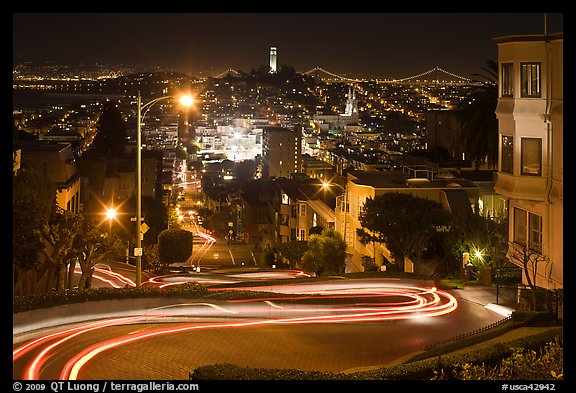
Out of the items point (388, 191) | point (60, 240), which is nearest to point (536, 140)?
point (60, 240)

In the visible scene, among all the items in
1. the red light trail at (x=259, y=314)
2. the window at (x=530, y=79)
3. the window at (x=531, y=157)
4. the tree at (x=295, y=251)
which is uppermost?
the window at (x=530, y=79)

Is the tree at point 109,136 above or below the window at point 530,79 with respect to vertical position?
above

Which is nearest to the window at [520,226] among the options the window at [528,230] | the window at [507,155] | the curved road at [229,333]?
the window at [528,230]

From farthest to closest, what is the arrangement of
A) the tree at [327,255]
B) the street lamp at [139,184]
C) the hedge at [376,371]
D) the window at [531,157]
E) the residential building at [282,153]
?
the residential building at [282,153] → the tree at [327,255] → the street lamp at [139,184] → the window at [531,157] → the hedge at [376,371]

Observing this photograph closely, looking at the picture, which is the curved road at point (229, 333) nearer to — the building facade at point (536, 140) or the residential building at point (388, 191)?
the building facade at point (536, 140)

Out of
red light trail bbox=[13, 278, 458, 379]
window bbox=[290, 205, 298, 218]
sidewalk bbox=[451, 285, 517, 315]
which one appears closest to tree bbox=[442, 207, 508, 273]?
sidewalk bbox=[451, 285, 517, 315]

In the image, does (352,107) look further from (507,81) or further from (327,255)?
(507,81)
